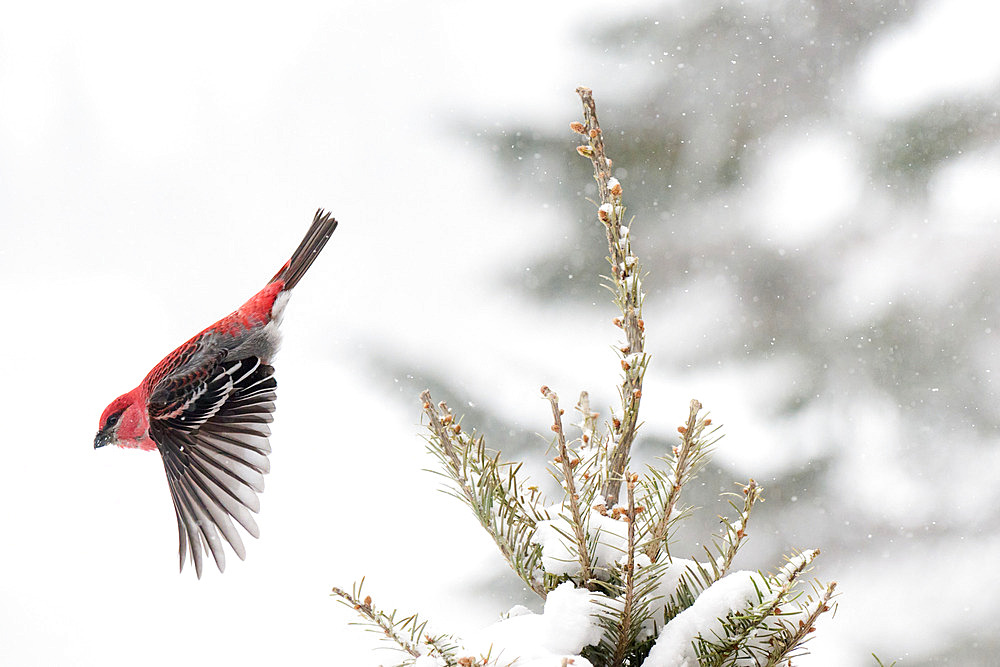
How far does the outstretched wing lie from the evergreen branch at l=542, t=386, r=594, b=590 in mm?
369

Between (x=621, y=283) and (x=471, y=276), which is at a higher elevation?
(x=471, y=276)

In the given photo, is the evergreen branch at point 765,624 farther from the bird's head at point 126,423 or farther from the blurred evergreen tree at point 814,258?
the blurred evergreen tree at point 814,258

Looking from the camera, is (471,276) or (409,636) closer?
(409,636)

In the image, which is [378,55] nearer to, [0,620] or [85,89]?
[85,89]

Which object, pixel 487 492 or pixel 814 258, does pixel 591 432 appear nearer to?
pixel 487 492

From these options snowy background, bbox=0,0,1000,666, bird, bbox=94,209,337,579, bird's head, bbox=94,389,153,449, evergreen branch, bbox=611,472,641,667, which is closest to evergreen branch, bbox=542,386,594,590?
evergreen branch, bbox=611,472,641,667

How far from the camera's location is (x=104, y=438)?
72 cm

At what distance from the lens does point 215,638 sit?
120cm

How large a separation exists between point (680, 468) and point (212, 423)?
1.62ft

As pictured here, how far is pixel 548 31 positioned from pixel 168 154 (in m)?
0.68

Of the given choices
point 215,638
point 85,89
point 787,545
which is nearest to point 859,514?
point 787,545

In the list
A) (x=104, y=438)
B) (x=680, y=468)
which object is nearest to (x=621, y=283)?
(x=680, y=468)

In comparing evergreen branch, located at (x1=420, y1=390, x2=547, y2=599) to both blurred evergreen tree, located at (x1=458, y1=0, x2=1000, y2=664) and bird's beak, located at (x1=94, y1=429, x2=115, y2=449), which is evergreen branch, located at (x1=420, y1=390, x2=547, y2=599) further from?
blurred evergreen tree, located at (x1=458, y1=0, x2=1000, y2=664)

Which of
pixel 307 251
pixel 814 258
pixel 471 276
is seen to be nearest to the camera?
pixel 307 251
